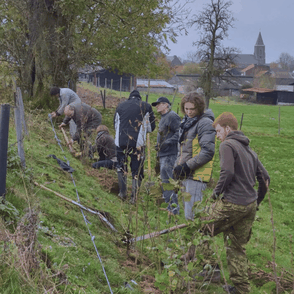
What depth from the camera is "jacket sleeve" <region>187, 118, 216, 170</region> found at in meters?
4.04

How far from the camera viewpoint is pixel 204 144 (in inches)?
159

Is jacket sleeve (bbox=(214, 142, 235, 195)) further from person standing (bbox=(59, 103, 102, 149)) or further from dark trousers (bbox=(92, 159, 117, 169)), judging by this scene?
person standing (bbox=(59, 103, 102, 149))

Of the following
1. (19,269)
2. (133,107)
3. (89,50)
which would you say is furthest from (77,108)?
(89,50)

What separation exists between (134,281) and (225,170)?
144 centimetres

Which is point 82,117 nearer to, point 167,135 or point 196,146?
point 167,135

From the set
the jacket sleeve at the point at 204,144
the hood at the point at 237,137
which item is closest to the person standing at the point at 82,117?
the jacket sleeve at the point at 204,144

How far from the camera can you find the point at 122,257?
12.9ft

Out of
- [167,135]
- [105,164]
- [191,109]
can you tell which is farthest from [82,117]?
[191,109]

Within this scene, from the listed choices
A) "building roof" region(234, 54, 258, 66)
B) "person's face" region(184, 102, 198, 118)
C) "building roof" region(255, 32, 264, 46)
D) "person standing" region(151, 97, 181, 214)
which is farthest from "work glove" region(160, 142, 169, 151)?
"building roof" region(255, 32, 264, 46)

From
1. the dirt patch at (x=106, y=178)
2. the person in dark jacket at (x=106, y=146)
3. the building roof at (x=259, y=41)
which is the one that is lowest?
the dirt patch at (x=106, y=178)

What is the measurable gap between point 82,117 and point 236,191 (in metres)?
4.92

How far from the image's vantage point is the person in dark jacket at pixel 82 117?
301 inches

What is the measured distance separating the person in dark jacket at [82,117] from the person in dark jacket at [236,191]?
463 centimetres

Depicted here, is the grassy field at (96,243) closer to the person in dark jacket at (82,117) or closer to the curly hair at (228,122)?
the person in dark jacket at (82,117)
